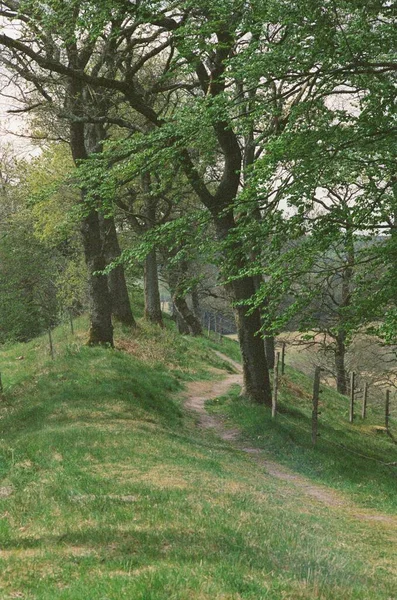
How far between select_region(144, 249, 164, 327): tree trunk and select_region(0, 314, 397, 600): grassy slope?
1408 cm

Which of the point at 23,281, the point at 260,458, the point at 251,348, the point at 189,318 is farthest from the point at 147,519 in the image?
the point at 189,318

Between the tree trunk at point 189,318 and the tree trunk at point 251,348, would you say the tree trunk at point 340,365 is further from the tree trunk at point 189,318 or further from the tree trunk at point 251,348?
the tree trunk at point 251,348

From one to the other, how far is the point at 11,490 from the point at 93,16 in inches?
413

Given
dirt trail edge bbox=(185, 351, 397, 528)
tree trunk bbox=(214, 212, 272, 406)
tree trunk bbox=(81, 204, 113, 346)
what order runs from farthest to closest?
tree trunk bbox=(81, 204, 113, 346)
tree trunk bbox=(214, 212, 272, 406)
dirt trail edge bbox=(185, 351, 397, 528)

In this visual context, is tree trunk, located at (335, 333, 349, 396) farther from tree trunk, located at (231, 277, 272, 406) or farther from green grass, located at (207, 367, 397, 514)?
tree trunk, located at (231, 277, 272, 406)

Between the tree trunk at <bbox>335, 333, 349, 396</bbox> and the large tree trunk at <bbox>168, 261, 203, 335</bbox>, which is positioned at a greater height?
the large tree trunk at <bbox>168, 261, 203, 335</bbox>

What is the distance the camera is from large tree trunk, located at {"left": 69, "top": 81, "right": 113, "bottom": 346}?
20516 mm

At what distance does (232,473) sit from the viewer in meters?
11.6

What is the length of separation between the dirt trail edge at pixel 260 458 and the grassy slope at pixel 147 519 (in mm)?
626

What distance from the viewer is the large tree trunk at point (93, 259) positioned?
2052 cm

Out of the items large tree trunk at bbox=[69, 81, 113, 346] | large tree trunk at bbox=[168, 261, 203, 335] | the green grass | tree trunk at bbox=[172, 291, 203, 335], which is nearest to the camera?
the green grass

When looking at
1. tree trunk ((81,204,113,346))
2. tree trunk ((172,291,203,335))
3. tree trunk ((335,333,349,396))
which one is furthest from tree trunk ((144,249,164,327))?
tree trunk ((335,333,349,396))

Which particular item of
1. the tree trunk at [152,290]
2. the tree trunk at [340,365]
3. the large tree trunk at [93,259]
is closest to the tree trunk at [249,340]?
the large tree trunk at [93,259]

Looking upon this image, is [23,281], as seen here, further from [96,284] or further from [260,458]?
[260,458]
